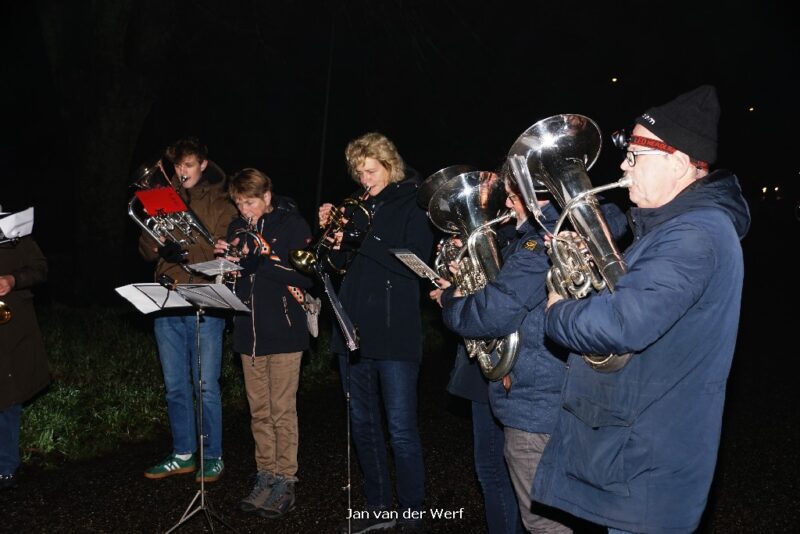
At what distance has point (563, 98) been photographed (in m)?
26.4

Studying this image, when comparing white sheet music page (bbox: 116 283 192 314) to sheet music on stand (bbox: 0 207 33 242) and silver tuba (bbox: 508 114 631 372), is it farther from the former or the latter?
silver tuba (bbox: 508 114 631 372)

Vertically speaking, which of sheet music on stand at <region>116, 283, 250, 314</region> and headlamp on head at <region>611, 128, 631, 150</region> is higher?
headlamp on head at <region>611, 128, 631, 150</region>

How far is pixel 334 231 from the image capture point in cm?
453

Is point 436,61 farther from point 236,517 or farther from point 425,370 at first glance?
point 236,517

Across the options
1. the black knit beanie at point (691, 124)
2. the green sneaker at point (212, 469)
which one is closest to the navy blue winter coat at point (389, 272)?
the green sneaker at point (212, 469)

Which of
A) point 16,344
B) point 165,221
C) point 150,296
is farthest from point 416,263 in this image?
point 16,344

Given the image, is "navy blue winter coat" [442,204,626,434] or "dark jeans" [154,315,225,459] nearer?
"navy blue winter coat" [442,204,626,434]

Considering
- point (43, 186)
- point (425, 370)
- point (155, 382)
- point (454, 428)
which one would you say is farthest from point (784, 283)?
point (43, 186)

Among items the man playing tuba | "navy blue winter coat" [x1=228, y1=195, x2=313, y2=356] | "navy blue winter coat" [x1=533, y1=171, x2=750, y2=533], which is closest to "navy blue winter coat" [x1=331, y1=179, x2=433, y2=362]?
"navy blue winter coat" [x1=228, y1=195, x2=313, y2=356]

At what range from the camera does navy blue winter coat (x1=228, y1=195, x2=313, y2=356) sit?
4.96 m

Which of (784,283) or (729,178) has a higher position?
(729,178)

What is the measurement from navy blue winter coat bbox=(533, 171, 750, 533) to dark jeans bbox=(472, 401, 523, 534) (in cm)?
139

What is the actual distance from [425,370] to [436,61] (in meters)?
11.5

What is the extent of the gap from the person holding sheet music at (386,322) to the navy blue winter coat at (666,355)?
2.02m
